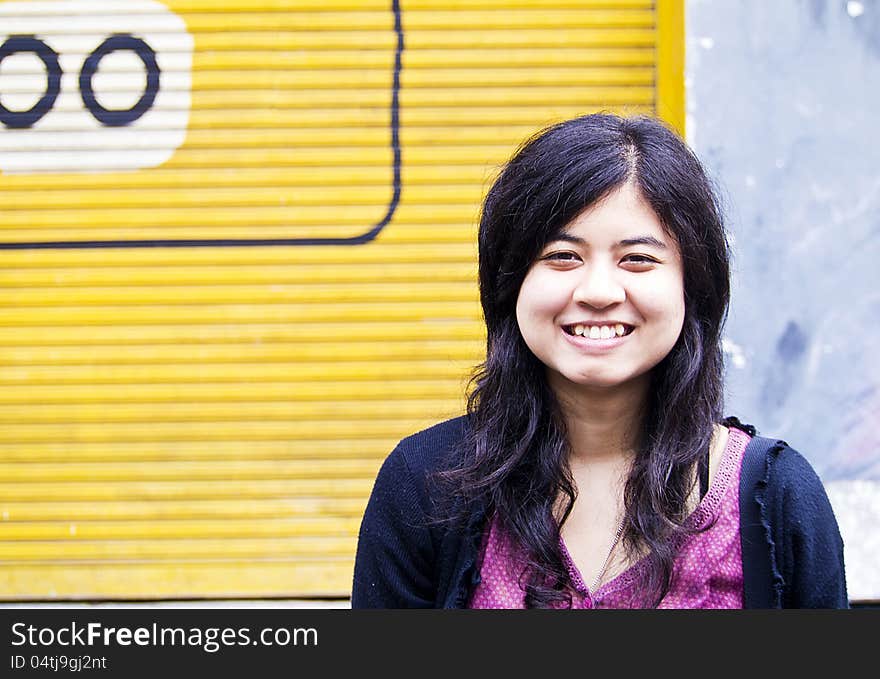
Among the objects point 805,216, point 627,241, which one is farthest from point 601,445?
point 805,216

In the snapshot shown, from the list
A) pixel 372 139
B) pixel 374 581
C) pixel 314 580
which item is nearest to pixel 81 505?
pixel 314 580

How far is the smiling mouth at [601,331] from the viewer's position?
155 cm

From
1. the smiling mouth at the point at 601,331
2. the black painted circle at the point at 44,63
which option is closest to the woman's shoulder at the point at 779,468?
the smiling mouth at the point at 601,331

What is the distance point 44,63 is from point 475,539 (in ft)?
9.41

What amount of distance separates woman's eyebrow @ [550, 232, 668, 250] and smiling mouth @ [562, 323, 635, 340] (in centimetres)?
13

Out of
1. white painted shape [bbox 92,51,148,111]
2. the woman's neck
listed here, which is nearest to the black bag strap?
the woman's neck

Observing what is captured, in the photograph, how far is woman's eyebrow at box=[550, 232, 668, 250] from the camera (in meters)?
1.54

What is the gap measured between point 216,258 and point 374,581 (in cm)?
227

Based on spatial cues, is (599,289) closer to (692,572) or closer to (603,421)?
(603,421)

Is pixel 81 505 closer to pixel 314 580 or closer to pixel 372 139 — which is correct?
pixel 314 580

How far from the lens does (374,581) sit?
1.68 metres

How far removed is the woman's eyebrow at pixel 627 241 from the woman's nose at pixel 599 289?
0.04 metres

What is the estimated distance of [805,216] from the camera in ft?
11.3

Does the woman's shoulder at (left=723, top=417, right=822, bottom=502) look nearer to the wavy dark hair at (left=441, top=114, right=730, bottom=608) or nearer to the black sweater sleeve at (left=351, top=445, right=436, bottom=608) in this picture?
the wavy dark hair at (left=441, top=114, right=730, bottom=608)
